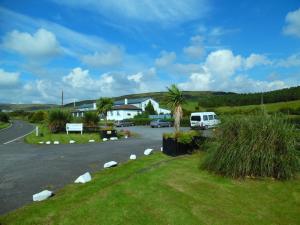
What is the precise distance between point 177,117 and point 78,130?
14.7 meters

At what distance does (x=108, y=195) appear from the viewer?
5.86 metres

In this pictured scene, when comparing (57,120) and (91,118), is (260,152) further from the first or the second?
(91,118)

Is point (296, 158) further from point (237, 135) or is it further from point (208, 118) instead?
point (208, 118)

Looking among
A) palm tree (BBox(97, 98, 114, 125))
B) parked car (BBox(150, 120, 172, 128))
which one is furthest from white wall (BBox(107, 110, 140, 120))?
palm tree (BBox(97, 98, 114, 125))

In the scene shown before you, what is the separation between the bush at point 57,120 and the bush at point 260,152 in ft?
74.8

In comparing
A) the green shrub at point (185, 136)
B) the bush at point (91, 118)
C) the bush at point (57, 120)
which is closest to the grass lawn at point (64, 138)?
the bush at point (57, 120)

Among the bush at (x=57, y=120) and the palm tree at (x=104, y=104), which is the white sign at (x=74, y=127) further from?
the palm tree at (x=104, y=104)

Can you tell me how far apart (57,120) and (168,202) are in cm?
2431

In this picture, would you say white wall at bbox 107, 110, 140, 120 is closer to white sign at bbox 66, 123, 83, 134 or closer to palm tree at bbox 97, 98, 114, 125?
palm tree at bbox 97, 98, 114, 125

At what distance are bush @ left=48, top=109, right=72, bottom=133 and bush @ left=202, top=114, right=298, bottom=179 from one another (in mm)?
22787

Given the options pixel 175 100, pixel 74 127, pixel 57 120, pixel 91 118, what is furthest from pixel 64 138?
pixel 175 100

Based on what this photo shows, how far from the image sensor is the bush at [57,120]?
27812 mm

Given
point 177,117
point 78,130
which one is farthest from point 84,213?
point 78,130

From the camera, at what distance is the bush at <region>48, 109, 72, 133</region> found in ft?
91.2
